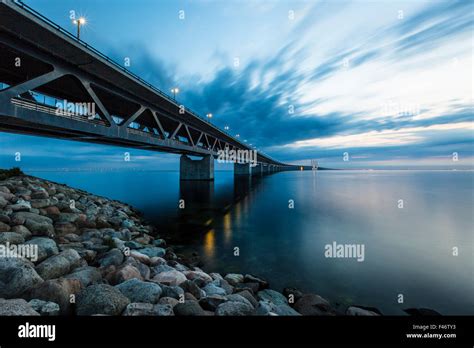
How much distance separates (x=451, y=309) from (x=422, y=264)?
331 cm

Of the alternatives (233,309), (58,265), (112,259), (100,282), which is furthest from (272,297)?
(58,265)

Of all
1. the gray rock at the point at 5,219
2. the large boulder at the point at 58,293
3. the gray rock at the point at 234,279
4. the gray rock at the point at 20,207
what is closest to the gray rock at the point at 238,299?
the gray rock at the point at 234,279

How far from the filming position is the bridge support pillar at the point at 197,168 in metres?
52.7

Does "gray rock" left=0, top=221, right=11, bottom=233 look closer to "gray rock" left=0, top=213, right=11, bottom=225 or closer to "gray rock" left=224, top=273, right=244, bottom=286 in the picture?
"gray rock" left=0, top=213, right=11, bottom=225

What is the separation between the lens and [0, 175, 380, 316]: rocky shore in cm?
386

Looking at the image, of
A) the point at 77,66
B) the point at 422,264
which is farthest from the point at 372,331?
the point at 77,66

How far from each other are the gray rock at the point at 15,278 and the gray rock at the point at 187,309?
313cm

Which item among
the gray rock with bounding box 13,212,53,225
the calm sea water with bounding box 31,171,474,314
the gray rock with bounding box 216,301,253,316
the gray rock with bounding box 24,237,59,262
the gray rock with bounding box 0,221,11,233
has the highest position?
the gray rock with bounding box 13,212,53,225

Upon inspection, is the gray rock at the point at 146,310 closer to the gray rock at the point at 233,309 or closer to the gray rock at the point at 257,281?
the gray rock at the point at 233,309

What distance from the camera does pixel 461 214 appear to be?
67.3 ft

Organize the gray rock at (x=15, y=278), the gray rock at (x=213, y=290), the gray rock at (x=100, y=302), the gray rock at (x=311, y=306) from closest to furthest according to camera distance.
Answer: the gray rock at (x=100, y=302) < the gray rock at (x=15, y=278) < the gray rock at (x=311, y=306) < the gray rock at (x=213, y=290)

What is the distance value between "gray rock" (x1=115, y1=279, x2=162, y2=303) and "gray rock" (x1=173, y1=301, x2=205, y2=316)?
68 cm

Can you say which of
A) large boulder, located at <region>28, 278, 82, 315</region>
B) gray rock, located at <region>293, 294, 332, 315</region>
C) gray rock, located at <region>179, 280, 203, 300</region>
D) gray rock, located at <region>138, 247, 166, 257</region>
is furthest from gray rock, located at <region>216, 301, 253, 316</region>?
gray rock, located at <region>138, 247, 166, 257</region>

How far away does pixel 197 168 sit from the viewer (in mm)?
53562
